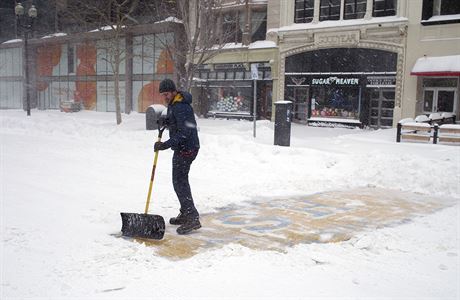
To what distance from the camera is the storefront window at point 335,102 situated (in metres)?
24.5

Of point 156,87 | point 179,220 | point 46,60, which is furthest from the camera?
point 46,60

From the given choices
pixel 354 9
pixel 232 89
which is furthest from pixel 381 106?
pixel 232 89

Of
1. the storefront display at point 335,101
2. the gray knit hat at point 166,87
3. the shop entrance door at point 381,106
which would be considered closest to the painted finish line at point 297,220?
the gray knit hat at point 166,87

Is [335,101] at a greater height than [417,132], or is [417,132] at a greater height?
[335,101]

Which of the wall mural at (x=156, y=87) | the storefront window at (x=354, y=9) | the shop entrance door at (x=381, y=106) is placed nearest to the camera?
the shop entrance door at (x=381, y=106)

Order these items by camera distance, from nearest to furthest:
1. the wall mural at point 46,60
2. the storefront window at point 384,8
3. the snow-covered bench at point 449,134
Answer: the snow-covered bench at point 449,134 → the storefront window at point 384,8 → the wall mural at point 46,60

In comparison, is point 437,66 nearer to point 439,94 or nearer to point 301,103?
point 439,94

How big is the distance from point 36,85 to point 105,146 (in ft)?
111

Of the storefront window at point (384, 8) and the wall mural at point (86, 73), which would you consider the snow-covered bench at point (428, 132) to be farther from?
the wall mural at point (86, 73)

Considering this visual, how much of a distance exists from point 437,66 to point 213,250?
737 inches

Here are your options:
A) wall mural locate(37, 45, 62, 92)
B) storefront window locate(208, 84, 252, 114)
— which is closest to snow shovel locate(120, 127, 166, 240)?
storefront window locate(208, 84, 252, 114)

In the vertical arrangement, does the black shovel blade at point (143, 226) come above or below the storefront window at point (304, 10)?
below

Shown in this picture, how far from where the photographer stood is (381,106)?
77.2 feet

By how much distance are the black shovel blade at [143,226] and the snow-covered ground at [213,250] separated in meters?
0.26
